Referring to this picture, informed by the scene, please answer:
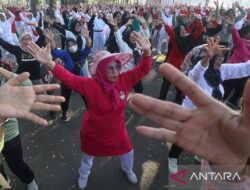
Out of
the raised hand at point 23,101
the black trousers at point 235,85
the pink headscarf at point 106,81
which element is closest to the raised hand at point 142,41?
Answer: the pink headscarf at point 106,81

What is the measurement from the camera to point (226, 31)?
8477 mm

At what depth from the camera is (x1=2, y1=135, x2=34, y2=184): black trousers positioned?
10.0 feet

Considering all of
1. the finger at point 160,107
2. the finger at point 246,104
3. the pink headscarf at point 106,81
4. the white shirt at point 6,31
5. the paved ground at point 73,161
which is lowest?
the paved ground at point 73,161

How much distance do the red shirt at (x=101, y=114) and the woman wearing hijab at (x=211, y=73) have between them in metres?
0.74

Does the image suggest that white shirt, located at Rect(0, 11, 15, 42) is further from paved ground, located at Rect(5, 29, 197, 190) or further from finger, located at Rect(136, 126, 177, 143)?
finger, located at Rect(136, 126, 177, 143)

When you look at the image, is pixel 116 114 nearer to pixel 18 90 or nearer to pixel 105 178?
pixel 105 178

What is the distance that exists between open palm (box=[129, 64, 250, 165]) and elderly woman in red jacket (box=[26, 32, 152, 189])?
172cm

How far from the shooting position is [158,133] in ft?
4.84

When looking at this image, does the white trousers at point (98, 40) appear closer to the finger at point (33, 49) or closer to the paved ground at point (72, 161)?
the paved ground at point (72, 161)

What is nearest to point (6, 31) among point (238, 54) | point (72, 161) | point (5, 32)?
point (5, 32)

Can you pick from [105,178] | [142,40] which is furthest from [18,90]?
[105,178]

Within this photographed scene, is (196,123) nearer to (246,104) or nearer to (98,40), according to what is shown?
(246,104)

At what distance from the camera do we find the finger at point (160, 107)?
1458 millimetres

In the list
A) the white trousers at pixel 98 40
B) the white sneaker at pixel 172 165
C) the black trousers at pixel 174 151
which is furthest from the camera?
the white trousers at pixel 98 40
